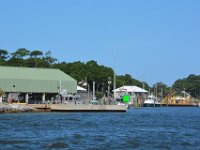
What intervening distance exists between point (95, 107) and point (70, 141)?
3203 inches

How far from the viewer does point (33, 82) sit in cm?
14088

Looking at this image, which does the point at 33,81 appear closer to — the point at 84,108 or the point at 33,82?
the point at 33,82

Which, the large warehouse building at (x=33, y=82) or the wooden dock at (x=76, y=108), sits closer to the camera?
the wooden dock at (x=76, y=108)

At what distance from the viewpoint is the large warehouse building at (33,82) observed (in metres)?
139

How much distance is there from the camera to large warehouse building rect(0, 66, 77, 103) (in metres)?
139

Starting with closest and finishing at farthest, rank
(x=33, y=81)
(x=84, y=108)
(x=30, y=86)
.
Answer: (x=84, y=108) < (x=30, y=86) < (x=33, y=81)

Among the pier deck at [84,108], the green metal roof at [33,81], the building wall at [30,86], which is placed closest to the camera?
the pier deck at [84,108]

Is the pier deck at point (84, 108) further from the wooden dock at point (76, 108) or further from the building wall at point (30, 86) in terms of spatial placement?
the building wall at point (30, 86)

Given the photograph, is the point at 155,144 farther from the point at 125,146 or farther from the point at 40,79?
the point at 40,79

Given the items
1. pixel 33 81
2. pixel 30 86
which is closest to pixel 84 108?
pixel 30 86

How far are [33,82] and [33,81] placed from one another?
0.90ft

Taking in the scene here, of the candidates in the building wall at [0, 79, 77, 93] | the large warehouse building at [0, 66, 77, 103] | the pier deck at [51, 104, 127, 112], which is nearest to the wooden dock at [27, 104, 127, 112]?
the pier deck at [51, 104, 127, 112]

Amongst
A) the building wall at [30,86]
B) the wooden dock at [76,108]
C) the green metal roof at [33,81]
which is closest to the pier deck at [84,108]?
the wooden dock at [76,108]

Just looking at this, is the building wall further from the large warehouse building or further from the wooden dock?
the wooden dock
